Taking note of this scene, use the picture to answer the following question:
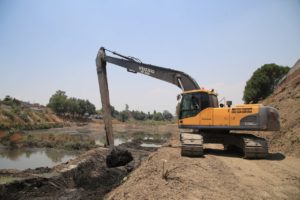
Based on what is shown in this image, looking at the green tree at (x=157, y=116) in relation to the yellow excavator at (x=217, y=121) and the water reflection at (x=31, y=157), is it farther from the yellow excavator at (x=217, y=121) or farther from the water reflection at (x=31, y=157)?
the yellow excavator at (x=217, y=121)

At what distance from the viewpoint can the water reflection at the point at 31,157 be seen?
1956 cm

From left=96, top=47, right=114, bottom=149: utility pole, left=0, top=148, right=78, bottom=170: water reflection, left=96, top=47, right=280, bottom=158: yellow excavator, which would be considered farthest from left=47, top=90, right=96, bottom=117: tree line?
left=96, top=47, right=280, bottom=158: yellow excavator

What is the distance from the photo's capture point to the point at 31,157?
23.1 m

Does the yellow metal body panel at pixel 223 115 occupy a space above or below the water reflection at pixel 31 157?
above

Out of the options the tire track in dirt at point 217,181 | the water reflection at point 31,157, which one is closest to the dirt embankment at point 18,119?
the water reflection at point 31,157

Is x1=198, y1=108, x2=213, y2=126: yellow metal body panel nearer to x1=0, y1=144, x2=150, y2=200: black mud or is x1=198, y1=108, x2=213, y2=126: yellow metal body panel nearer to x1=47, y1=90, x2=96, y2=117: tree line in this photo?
x1=0, y1=144, x2=150, y2=200: black mud

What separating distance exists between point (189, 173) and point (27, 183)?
7.34 meters

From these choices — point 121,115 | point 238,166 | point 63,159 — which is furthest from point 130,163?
point 121,115

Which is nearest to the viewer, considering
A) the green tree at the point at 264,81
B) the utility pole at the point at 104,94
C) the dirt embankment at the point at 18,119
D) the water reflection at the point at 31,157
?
the utility pole at the point at 104,94

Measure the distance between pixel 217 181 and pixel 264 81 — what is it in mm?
48186

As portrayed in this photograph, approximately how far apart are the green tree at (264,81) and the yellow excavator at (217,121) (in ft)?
135

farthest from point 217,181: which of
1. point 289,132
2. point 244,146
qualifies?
point 289,132

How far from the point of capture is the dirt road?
6.07 metres

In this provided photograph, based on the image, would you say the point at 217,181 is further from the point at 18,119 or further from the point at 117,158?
the point at 18,119
